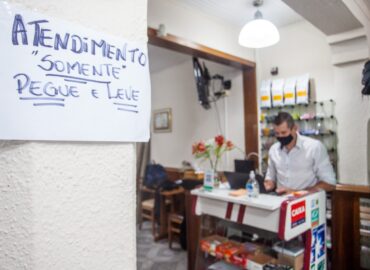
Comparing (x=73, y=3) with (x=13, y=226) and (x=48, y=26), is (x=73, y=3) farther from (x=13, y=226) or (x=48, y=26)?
(x=13, y=226)

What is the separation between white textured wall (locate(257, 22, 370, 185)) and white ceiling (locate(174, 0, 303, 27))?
27 cm

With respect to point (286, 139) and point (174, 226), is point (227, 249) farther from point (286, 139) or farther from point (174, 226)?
point (174, 226)

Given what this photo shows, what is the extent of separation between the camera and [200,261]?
2.32 m

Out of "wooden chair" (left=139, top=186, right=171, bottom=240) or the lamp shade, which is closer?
the lamp shade

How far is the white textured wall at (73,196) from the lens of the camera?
16.1 inches

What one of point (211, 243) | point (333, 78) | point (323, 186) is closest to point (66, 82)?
point (211, 243)

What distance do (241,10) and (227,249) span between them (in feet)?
7.33

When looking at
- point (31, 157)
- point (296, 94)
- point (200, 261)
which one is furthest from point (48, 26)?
point (296, 94)

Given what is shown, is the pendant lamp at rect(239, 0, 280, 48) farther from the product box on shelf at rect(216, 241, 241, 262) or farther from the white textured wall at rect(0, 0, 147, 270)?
the white textured wall at rect(0, 0, 147, 270)

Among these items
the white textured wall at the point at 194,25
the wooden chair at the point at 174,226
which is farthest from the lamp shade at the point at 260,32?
the wooden chair at the point at 174,226

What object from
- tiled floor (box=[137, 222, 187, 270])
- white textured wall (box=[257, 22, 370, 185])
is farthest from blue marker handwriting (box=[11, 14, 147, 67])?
tiled floor (box=[137, 222, 187, 270])

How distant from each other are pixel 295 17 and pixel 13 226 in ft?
10.6

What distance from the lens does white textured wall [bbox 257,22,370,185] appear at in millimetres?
2307

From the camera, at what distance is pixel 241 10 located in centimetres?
271
